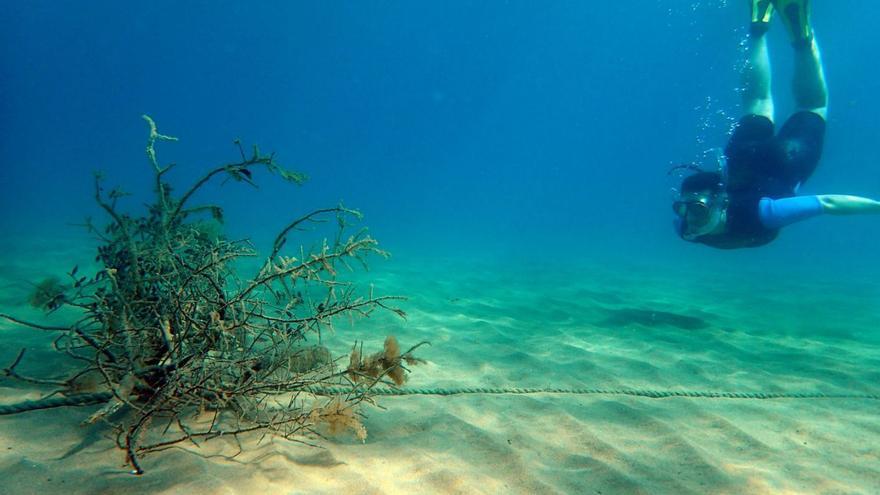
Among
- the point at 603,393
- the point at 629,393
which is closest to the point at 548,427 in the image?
the point at 603,393

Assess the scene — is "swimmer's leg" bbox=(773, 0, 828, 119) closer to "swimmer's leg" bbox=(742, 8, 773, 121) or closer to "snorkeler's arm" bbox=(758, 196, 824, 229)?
"swimmer's leg" bbox=(742, 8, 773, 121)

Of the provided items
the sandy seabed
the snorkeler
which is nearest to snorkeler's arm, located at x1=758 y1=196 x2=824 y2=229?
the snorkeler

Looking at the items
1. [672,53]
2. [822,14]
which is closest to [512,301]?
[822,14]

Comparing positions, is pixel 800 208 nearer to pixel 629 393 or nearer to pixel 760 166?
pixel 760 166

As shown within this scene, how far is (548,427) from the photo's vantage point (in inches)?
127

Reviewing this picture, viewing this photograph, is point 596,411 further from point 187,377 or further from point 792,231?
point 792,231

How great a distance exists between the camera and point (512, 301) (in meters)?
9.46

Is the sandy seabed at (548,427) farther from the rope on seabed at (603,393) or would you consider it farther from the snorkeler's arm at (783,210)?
the snorkeler's arm at (783,210)

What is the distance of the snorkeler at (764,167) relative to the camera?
6.61 m

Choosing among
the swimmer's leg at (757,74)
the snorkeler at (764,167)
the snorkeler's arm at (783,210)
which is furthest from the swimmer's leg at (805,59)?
the snorkeler's arm at (783,210)

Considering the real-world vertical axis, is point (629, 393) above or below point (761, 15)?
below

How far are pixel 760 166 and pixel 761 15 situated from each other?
3459 mm

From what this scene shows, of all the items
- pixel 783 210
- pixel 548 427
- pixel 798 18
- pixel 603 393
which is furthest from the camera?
pixel 798 18

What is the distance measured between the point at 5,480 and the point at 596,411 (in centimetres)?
377
